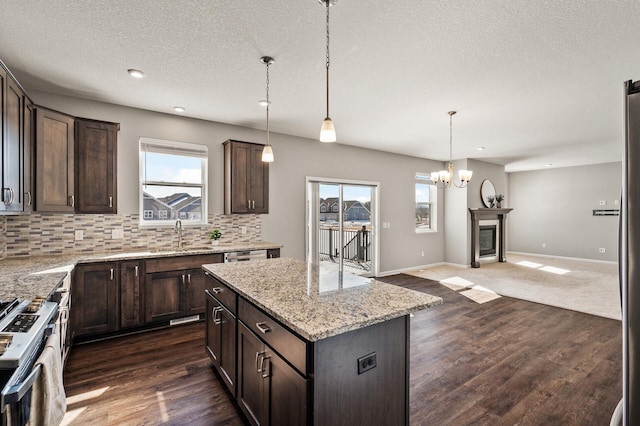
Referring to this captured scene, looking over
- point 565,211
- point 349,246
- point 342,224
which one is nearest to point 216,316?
point 342,224

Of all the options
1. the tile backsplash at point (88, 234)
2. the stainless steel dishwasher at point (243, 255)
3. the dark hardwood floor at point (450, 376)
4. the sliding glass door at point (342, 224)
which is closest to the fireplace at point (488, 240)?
the sliding glass door at point (342, 224)

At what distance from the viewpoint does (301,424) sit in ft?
4.12

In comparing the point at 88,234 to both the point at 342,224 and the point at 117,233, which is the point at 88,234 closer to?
the point at 117,233

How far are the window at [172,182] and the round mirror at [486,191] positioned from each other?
6831mm

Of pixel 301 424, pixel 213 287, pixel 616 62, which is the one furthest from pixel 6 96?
pixel 616 62

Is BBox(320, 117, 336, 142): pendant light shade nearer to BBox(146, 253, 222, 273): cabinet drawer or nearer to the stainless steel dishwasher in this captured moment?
the stainless steel dishwasher

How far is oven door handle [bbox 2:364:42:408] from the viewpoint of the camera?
38.8 inches

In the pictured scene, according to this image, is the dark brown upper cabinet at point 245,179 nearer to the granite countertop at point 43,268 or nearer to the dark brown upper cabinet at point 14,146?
the granite countertop at point 43,268

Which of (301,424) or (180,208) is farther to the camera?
(180,208)

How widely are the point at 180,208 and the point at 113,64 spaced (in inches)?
75.7

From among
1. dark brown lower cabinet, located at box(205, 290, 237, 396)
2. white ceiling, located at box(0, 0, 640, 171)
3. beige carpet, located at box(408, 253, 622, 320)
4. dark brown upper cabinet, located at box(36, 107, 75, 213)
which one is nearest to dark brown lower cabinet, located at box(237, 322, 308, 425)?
dark brown lower cabinet, located at box(205, 290, 237, 396)

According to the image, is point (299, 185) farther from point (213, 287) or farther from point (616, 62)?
point (616, 62)

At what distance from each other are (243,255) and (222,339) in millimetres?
1728

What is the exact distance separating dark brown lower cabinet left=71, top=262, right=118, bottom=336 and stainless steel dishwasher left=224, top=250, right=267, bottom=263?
1169mm
